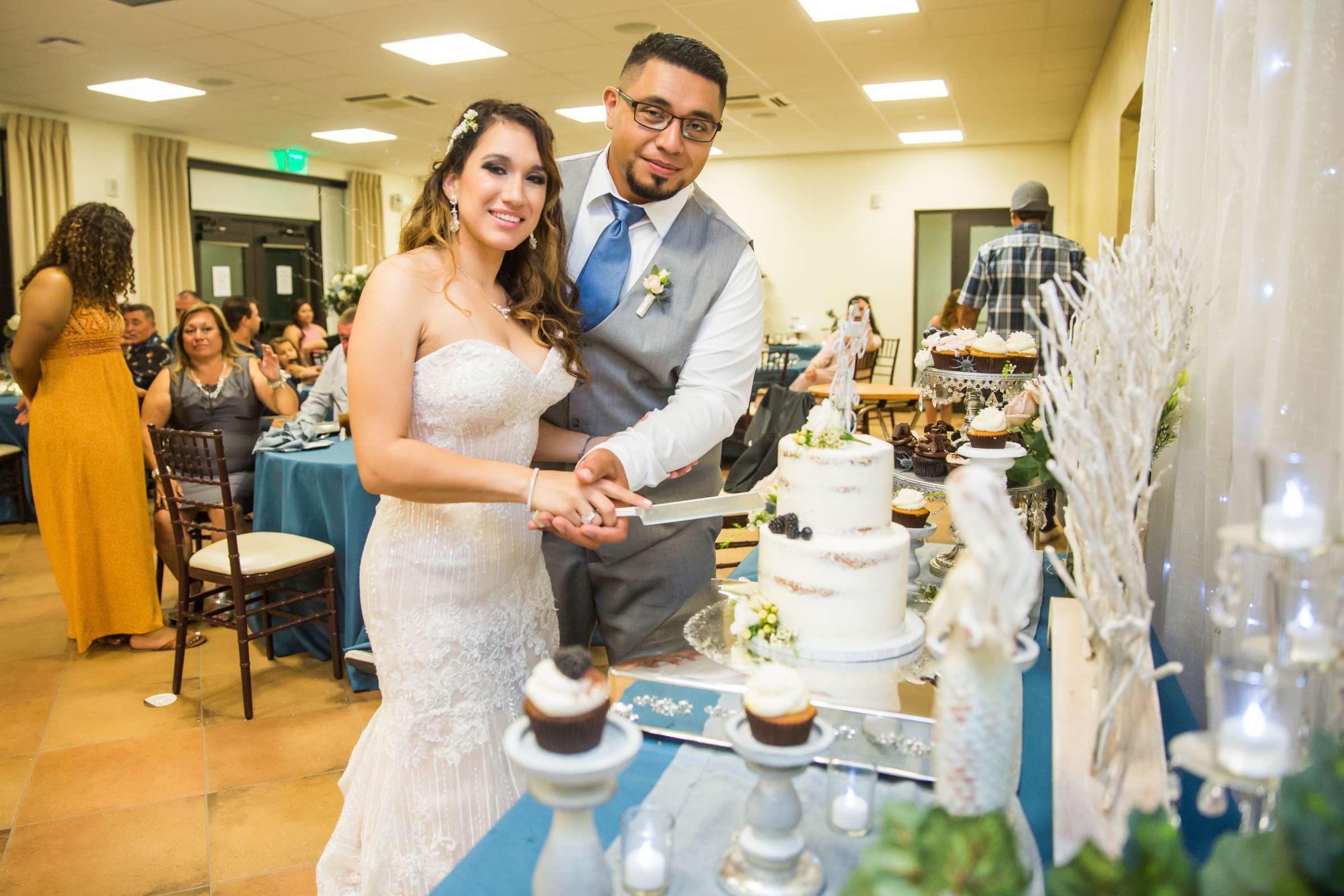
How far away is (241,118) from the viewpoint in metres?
10.1

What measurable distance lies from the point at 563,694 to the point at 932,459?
1483 mm

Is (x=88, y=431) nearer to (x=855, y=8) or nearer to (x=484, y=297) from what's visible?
(x=484, y=297)

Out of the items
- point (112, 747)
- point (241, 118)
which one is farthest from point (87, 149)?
point (112, 747)

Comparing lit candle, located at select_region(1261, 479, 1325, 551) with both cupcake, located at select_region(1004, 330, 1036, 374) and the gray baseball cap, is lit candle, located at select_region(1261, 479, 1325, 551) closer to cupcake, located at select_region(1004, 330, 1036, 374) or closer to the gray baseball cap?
cupcake, located at select_region(1004, 330, 1036, 374)

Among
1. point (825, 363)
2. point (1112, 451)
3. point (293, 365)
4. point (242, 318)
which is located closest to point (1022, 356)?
point (825, 363)

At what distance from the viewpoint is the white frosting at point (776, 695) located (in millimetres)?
998

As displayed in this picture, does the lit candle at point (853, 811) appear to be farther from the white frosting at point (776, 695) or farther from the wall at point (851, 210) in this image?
the wall at point (851, 210)

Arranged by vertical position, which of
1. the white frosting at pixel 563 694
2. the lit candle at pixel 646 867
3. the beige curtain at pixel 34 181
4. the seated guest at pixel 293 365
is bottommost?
the lit candle at pixel 646 867

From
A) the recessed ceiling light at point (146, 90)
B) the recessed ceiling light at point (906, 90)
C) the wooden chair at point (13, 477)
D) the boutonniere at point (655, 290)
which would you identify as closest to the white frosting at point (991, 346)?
the boutonniere at point (655, 290)

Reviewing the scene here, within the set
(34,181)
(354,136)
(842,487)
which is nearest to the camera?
(842,487)

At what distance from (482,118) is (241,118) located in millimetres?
9558

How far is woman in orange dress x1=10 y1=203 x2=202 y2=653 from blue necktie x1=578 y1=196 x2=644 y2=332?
248 centimetres

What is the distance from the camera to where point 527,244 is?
2.10 meters

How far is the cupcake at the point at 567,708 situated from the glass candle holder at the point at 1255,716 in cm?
54
